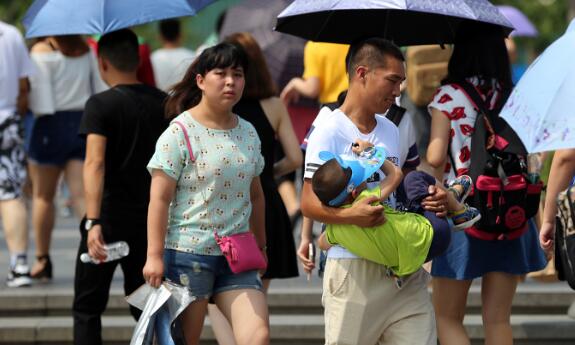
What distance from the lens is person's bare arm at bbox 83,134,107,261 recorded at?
20.7ft

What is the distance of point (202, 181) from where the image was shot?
559cm

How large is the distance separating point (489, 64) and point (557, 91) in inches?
48.9

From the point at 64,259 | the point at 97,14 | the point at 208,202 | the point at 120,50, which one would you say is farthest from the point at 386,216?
the point at 64,259

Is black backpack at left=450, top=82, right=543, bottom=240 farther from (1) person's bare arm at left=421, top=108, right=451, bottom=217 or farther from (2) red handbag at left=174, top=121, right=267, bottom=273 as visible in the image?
(2) red handbag at left=174, top=121, right=267, bottom=273

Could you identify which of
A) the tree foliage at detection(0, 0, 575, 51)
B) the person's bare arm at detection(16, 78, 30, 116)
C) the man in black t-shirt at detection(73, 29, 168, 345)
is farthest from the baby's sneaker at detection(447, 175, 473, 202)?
the tree foliage at detection(0, 0, 575, 51)

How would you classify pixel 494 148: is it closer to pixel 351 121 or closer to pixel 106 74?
pixel 351 121

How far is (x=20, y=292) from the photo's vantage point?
8.41 metres

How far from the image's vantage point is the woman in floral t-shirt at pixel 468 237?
608 centimetres

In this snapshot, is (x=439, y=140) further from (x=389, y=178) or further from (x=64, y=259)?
(x=64, y=259)

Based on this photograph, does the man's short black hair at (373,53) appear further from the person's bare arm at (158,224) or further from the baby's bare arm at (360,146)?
the person's bare arm at (158,224)

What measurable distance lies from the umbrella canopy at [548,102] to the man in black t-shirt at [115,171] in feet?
6.53

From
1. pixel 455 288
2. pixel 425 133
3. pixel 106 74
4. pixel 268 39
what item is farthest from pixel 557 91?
pixel 268 39

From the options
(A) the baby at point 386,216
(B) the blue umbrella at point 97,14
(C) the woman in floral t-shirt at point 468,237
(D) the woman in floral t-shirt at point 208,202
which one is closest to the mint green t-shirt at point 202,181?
(D) the woman in floral t-shirt at point 208,202

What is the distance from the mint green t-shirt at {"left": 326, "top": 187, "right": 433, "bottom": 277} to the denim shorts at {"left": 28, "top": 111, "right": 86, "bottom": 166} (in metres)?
4.17
